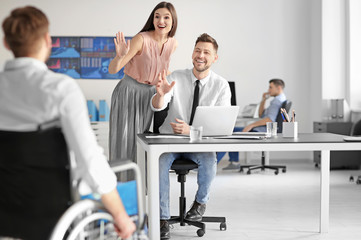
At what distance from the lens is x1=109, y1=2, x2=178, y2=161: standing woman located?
151 inches

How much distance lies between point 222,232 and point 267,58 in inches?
206

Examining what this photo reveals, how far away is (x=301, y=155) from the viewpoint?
861cm

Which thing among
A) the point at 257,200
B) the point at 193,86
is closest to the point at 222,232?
the point at 193,86

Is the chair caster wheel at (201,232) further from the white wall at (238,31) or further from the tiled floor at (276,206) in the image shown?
the white wall at (238,31)

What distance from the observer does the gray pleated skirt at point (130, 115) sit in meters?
3.85

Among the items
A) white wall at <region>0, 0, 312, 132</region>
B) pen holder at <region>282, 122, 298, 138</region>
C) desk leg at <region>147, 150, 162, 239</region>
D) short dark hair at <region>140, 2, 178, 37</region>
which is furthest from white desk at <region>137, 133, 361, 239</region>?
white wall at <region>0, 0, 312, 132</region>

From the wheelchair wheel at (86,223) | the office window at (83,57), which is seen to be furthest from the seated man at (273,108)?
the wheelchair wheel at (86,223)

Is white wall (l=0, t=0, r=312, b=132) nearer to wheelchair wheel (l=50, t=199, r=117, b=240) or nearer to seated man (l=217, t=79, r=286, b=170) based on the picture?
seated man (l=217, t=79, r=286, b=170)

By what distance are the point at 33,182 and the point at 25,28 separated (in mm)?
457

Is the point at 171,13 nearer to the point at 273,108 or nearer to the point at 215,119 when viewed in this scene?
the point at 215,119

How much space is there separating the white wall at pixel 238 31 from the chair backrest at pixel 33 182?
6925 mm

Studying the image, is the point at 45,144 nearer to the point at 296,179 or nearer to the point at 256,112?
the point at 296,179

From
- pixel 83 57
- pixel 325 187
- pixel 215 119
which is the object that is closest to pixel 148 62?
pixel 215 119

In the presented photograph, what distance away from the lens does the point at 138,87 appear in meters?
3.86
